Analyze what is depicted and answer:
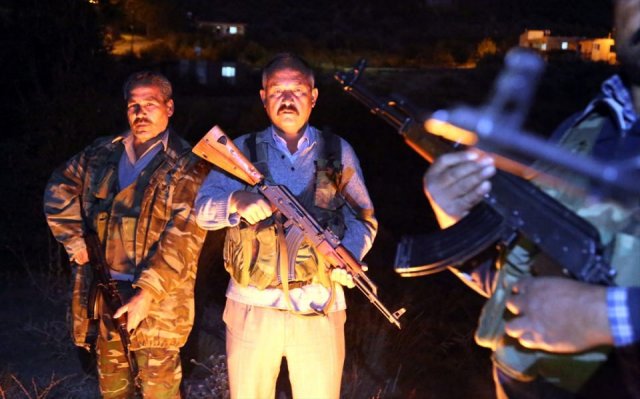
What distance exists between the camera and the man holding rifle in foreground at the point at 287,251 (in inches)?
127

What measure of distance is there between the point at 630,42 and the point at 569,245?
21.1 inches

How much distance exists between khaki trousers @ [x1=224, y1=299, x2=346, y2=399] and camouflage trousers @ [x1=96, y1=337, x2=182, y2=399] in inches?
23.9

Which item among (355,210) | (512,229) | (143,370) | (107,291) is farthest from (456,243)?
(143,370)

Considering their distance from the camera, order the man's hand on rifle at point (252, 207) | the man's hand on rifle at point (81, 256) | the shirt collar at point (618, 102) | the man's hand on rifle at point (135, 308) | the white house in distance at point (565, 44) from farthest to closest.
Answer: the white house in distance at point (565, 44) → the man's hand on rifle at point (81, 256) → the man's hand on rifle at point (135, 308) → the man's hand on rifle at point (252, 207) → the shirt collar at point (618, 102)

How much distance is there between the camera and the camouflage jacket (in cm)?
364

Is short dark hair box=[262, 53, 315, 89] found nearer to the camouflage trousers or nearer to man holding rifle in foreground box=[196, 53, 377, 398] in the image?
man holding rifle in foreground box=[196, 53, 377, 398]

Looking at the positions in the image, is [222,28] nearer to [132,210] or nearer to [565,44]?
[565,44]

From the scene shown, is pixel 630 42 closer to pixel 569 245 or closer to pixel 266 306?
pixel 569 245

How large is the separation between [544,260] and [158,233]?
7.61 ft

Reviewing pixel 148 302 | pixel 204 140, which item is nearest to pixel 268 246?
pixel 204 140

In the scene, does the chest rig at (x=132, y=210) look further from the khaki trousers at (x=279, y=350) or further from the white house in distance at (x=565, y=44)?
the white house in distance at (x=565, y=44)

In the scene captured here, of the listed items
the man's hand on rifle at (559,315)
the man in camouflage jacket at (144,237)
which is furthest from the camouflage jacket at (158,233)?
the man's hand on rifle at (559,315)

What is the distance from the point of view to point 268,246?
324 centimetres

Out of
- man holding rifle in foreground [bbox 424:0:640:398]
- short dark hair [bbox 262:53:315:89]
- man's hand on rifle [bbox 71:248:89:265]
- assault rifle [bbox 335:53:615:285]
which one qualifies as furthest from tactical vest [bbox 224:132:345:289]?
man holding rifle in foreground [bbox 424:0:640:398]
